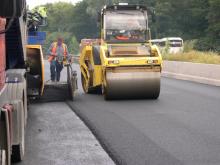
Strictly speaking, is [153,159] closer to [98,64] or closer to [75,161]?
[75,161]

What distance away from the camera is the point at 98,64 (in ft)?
43.7

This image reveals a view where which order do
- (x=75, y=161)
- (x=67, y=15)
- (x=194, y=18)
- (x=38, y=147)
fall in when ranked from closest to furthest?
(x=75, y=161) → (x=38, y=147) → (x=194, y=18) → (x=67, y=15)

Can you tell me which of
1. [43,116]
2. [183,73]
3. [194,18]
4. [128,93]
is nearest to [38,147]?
[43,116]

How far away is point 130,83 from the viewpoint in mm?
12445

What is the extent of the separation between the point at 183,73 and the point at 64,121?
12.7m

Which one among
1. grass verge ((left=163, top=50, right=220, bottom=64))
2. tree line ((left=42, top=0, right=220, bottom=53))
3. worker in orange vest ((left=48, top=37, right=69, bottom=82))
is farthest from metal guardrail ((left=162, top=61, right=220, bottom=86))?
tree line ((left=42, top=0, right=220, bottom=53))

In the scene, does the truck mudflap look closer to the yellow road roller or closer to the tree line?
the yellow road roller

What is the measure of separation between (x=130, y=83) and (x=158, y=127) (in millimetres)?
3726

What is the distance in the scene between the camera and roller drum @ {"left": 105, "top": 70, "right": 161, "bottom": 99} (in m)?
12.4

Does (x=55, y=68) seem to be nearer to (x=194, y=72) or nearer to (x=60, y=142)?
(x=194, y=72)

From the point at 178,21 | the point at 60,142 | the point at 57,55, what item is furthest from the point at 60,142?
the point at 178,21

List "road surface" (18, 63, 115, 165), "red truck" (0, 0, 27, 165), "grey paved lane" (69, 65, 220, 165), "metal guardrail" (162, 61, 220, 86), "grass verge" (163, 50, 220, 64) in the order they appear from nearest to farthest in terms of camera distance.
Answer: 1. "red truck" (0, 0, 27, 165)
2. "road surface" (18, 63, 115, 165)
3. "grey paved lane" (69, 65, 220, 165)
4. "metal guardrail" (162, 61, 220, 86)
5. "grass verge" (163, 50, 220, 64)

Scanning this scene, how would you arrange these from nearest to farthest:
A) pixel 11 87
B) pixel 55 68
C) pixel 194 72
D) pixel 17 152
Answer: pixel 11 87 < pixel 17 152 < pixel 55 68 < pixel 194 72

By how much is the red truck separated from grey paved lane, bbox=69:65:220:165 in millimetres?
1376
